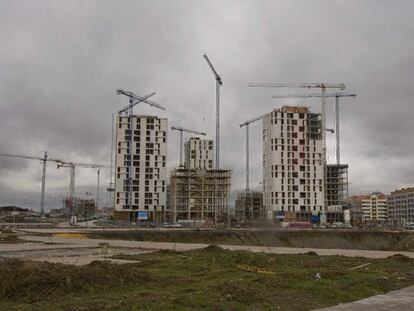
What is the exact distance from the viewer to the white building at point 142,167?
128750mm

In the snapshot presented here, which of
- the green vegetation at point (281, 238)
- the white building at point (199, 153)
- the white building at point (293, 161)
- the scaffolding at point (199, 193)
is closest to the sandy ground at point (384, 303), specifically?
the green vegetation at point (281, 238)

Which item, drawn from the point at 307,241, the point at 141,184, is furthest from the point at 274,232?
the point at 141,184

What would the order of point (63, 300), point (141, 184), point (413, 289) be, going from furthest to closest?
point (141, 184)
point (413, 289)
point (63, 300)

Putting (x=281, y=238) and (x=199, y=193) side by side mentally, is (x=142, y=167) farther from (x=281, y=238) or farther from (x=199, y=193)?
(x=281, y=238)

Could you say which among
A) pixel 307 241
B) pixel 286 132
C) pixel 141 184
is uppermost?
pixel 286 132

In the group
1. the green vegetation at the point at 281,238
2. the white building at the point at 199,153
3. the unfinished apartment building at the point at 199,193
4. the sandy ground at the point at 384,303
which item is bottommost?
the green vegetation at the point at 281,238

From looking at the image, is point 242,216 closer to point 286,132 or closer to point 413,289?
point 286,132

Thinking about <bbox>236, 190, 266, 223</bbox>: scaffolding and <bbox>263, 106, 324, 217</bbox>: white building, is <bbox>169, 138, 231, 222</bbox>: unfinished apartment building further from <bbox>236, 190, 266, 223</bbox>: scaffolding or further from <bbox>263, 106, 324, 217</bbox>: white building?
<bbox>236, 190, 266, 223</bbox>: scaffolding

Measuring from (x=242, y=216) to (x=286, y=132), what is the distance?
31472mm

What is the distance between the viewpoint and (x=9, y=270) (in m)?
13.3

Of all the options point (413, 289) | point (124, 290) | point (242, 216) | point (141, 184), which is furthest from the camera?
point (242, 216)

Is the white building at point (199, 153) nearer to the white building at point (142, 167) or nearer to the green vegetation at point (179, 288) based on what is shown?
the white building at point (142, 167)

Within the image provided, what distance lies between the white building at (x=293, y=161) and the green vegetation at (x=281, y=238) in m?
45.1

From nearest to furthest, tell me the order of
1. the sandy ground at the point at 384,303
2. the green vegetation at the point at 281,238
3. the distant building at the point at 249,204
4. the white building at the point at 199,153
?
the sandy ground at the point at 384,303 → the green vegetation at the point at 281,238 → the distant building at the point at 249,204 → the white building at the point at 199,153
